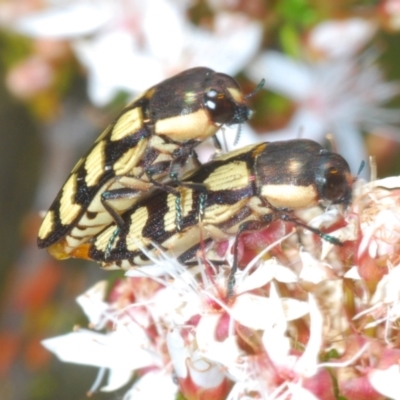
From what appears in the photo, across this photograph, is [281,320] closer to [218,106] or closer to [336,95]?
[218,106]

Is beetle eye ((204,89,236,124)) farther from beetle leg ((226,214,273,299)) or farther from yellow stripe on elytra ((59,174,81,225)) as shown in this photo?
yellow stripe on elytra ((59,174,81,225))

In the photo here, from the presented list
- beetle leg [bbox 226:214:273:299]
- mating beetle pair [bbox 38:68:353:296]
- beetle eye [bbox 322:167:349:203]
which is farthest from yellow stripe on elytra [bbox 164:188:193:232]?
beetle eye [bbox 322:167:349:203]

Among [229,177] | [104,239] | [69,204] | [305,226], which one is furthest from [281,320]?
[69,204]

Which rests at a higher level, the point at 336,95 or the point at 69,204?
the point at 69,204

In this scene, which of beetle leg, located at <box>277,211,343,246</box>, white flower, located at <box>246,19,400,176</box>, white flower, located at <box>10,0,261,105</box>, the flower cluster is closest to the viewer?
the flower cluster

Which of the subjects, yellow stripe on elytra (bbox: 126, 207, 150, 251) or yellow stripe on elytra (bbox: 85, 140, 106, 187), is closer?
yellow stripe on elytra (bbox: 126, 207, 150, 251)

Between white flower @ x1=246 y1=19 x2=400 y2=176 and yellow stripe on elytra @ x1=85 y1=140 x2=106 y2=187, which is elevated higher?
yellow stripe on elytra @ x1=85 y1=140 x2=106 y2=187

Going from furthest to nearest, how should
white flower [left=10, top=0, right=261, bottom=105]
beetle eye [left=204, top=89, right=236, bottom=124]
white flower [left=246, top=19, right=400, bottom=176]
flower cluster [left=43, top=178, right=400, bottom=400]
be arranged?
white flower [left=246, top=19, right=400, bottom=176]
white flower [left=10, top=0, right=261, bottom=105]
beetle eye [left=204, top=89, right=236, bottom=124]
flower cluster [left=43, top=178, right=400, bottom=400]

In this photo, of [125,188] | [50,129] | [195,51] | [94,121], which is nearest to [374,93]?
[195,51]

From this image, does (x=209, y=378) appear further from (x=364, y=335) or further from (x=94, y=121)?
(x=94, y=121)
